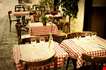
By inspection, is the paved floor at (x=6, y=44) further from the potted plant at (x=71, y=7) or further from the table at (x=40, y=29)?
the potted plant at (x=71, y=7)

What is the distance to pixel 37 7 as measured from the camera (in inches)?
384

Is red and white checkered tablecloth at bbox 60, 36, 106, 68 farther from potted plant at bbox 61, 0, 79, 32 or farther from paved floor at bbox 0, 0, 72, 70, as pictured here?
potted plant at bbox 61, 0, 79, 32

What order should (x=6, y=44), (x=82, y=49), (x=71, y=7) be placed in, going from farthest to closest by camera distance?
(x=71, y=7) < (x=6, y=44) < (x=82, y=49)

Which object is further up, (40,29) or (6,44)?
(40,29)

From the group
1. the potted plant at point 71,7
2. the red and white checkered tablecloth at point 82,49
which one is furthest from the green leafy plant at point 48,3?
the red and white checkered tablecloth at point 82,49

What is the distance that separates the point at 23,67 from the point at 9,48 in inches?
128

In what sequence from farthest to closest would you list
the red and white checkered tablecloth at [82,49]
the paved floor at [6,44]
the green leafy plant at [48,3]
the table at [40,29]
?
the green leafy plant at [48,3] → the table at [40,29] → the paved floor at [6,44] → the red and white checkered tablecloth at [82,49]

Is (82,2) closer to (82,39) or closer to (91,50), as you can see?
(82,39)

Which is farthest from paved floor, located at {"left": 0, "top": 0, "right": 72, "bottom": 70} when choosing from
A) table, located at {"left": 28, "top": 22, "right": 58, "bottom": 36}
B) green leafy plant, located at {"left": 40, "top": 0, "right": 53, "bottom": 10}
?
green leafy plant, located at {"left": 40, "top": 0, "right": 53, "bottom": 10}

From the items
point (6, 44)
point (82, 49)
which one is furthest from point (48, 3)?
point (82, 49)

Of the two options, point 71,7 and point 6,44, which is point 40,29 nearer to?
point 6,44

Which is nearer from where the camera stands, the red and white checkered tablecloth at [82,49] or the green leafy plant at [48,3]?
the red and white checkered tablecloth at [82,49]

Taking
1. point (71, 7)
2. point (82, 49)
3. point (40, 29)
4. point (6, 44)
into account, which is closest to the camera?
point (82, 49)

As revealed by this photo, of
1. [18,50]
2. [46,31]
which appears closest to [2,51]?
[46,31]
